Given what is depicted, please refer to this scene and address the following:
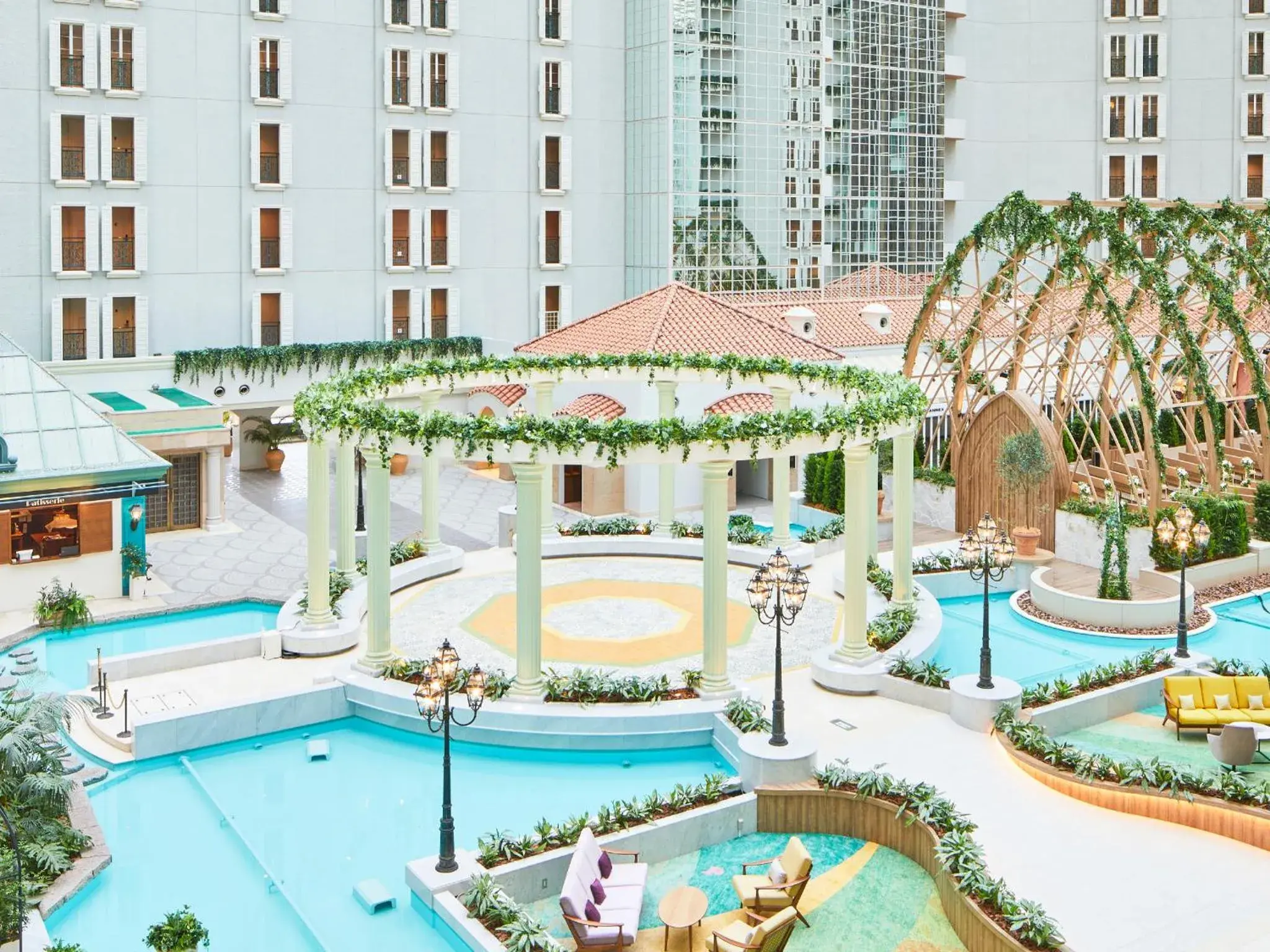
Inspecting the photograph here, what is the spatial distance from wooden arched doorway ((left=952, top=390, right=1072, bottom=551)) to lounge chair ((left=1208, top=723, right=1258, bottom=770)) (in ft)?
46.9

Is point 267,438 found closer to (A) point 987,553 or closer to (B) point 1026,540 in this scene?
(B) point 1026,540

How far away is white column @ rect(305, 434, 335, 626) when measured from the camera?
27.1 m

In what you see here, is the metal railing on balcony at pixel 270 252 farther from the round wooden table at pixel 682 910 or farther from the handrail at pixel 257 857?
the round wooden table at pixel 682 910

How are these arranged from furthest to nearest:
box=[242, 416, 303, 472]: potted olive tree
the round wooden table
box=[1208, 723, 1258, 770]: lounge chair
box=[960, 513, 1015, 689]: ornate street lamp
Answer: box=[242, 416, 303, 472]: potted olive tree, box=[960, 513, 1015, 689]: ornate street lamp, box=[1208, 723, 1258, 770]: lounge chair, the round wooden table

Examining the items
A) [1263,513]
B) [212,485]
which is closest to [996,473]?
[1263,513]

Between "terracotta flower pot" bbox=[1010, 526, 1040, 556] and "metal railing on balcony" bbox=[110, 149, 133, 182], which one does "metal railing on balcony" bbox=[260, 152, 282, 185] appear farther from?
"terracotta flower pot" bbox=[1010, 526, 1040, 556]

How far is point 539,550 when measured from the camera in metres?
→ 23.1

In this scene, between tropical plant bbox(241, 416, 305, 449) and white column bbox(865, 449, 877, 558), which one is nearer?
white column bbox(865, 449, 877, 558)

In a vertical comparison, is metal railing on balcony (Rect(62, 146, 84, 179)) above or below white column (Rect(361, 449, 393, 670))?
above

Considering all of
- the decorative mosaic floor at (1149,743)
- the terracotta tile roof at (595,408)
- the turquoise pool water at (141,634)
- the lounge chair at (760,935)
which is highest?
the terracotta tile roof at (595,408)

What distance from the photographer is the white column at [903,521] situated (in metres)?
28.4

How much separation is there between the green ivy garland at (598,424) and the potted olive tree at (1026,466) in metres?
7.71

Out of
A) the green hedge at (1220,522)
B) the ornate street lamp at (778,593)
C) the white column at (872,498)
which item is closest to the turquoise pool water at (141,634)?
the ornate street lamp at (778,593)

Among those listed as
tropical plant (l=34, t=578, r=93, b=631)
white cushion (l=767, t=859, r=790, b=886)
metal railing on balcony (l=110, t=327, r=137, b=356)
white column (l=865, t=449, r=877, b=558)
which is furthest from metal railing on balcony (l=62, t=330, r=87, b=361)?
white cushion (l=767, t=859, r=790, b=886)
